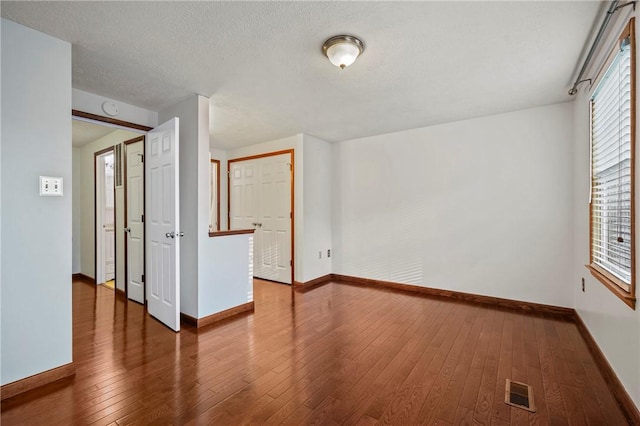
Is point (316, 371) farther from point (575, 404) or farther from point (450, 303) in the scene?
point (450, 303)

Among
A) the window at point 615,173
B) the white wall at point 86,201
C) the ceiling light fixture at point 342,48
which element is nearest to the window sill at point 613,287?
the window at point 615,173

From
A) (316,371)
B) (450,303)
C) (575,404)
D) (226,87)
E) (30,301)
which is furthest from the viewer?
(450,303)

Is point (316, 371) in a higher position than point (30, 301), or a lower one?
lower

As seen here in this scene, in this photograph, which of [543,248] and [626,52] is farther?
[543,248]

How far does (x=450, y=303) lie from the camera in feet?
11.9

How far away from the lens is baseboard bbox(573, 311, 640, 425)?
5.39ft


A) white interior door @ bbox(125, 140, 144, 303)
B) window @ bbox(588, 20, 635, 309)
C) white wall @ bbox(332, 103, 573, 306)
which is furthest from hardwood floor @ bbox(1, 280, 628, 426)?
window @ bbox(588, 20, 635, 309)

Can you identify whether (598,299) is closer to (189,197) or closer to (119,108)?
(189,197)

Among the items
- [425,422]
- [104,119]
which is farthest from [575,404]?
[104,119]

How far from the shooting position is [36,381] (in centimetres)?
190

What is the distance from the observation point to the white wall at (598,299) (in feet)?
5.48

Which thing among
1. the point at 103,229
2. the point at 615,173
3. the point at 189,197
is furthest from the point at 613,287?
the point at 103,229

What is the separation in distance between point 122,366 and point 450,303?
340cm

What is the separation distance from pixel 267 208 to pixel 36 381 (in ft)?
10.9
